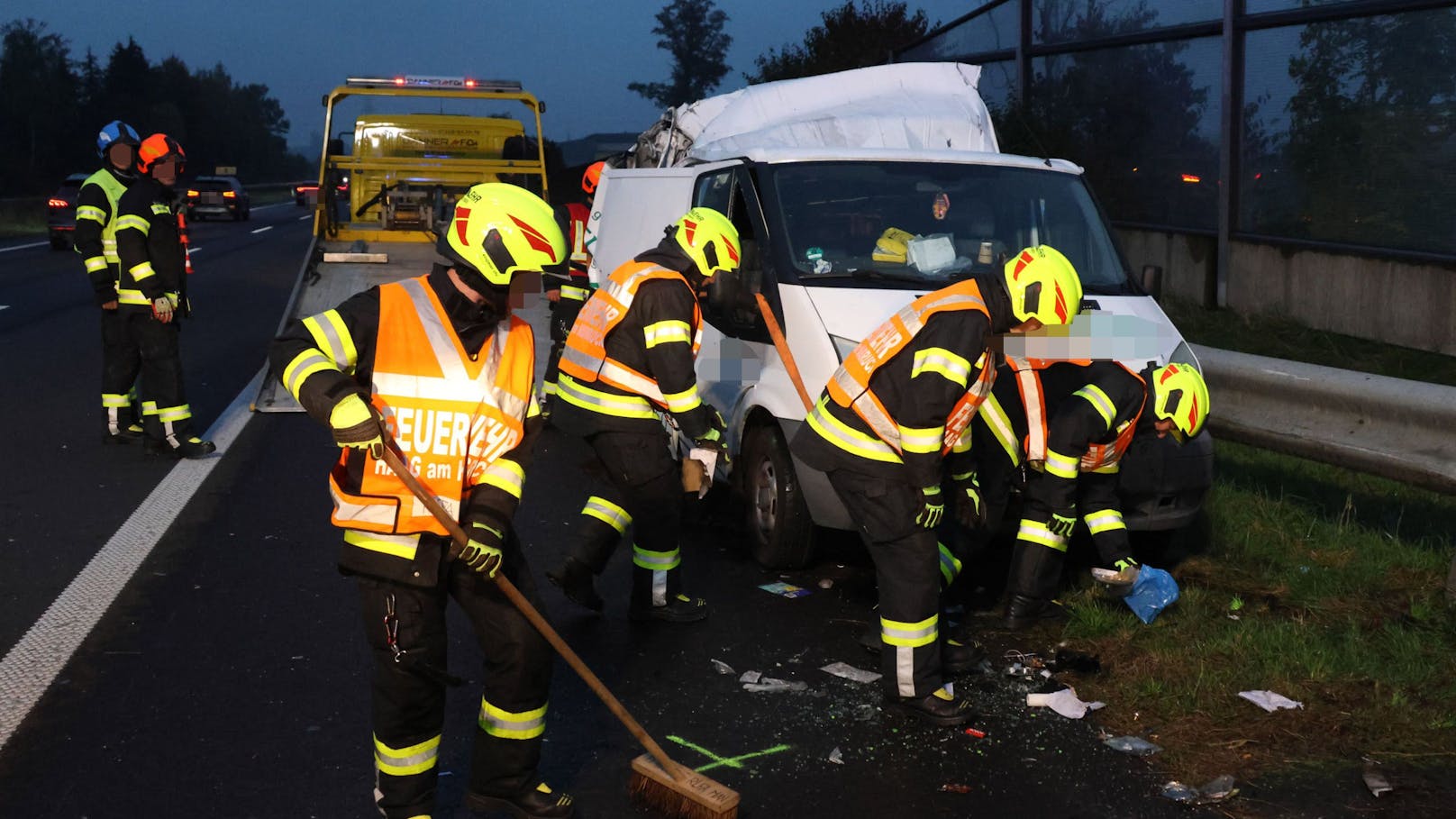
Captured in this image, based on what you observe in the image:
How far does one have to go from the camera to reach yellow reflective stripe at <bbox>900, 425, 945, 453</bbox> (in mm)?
4777

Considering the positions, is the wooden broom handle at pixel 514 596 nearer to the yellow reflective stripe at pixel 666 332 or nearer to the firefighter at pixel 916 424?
the firefighter at pixel 916 424

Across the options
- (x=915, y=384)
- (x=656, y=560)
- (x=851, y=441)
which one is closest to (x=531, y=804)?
(x=851, y=441)

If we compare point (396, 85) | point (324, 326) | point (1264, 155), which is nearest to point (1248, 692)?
point (324, 326)

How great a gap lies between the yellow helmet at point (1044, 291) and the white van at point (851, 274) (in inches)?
21.0

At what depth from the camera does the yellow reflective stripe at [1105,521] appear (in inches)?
227

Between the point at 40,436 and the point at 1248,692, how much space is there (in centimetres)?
794

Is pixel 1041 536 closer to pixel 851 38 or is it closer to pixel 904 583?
→ pixel 904 583

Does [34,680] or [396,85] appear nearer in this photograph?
[34,680]

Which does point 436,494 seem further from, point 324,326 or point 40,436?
point 40,436

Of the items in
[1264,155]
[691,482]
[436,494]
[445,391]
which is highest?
[1264,155]

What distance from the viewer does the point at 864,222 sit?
677 centimetres

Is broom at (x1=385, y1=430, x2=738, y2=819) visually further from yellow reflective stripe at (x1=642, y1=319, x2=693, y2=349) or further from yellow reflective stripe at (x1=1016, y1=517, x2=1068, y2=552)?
yellow reflective stripe at (x1=1016, y1=517, x2=1068, y2=552)

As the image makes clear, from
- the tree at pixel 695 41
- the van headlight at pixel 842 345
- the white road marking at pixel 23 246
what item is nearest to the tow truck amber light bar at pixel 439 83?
the van headlight at pixel 842 345

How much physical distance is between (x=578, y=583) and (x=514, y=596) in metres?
2.34
